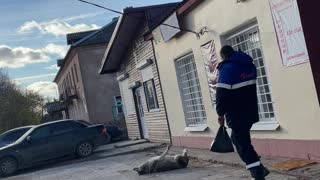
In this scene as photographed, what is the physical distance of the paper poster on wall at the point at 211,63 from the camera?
478 inches

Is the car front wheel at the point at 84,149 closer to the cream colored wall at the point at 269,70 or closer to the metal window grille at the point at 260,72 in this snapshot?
the cream colored wall at the point at 269,70

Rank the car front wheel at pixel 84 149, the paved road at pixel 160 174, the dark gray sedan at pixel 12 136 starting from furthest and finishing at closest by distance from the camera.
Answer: the dark gray sedan at pixel 12 136, the car front wheel at pixel 84 149, the paved road at pixel 160 174

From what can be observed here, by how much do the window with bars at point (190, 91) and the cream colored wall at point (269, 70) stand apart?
1.72ft

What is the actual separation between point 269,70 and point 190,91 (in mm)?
5202

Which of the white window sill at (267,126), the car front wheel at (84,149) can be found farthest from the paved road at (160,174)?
the car front wheel at (84,149)

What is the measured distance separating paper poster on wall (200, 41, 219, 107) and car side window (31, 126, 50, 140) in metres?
8.35

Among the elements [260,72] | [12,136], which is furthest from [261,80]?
[12,136]

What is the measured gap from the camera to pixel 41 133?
19.0 meters

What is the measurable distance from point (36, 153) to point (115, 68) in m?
6.57

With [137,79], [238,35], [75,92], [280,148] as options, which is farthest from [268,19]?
[75,92]

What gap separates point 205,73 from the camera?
13.0 m

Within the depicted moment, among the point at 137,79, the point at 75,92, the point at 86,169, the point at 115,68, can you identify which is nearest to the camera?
the point at 86,169

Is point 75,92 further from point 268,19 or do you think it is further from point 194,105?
point 268,19

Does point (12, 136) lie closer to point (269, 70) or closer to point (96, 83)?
point (96, 83)
